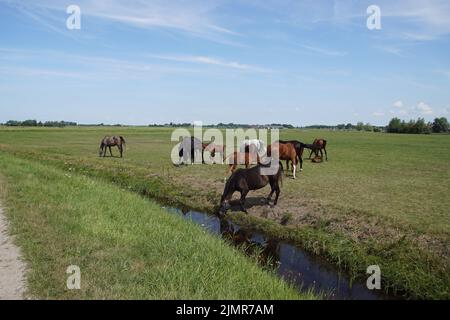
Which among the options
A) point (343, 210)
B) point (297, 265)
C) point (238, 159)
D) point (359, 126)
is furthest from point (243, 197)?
point (359, 126)

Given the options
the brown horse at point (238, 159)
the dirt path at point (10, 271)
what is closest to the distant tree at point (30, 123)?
the brown horse at point (238, 159)

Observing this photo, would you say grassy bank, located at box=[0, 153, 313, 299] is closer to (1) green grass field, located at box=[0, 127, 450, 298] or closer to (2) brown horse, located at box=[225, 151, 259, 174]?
(1) green grass field, located at box=[0, 127, 450, 298]

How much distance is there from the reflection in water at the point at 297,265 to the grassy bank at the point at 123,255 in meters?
0.99

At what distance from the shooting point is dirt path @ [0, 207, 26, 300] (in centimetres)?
570

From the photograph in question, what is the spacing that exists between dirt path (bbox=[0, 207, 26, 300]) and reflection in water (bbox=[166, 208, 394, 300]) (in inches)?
193

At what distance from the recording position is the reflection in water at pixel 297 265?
771cm

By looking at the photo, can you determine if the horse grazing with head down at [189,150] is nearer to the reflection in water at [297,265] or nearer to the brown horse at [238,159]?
the brown horse at [238,159]

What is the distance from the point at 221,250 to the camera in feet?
27.3

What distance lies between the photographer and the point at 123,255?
7453 mm

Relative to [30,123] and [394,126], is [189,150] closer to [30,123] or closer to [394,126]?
[394,126]

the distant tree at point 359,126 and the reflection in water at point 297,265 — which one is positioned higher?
the distant tree at point 359,126
